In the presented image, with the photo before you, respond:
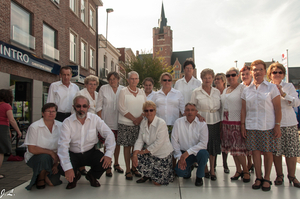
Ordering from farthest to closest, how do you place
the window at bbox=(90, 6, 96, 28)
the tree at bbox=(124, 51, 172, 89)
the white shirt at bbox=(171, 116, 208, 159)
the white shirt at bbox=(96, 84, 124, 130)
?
the tree at bbox=(124, 51, 172, 89)
the window at bbox=(90, 6, 96, 28)
the white shirt at bbox=(96, 84, 124, 130)
the white shirt at bbox=(171, 116, 208, 159)

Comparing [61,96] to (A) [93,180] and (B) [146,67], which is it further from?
(B) [146,67]

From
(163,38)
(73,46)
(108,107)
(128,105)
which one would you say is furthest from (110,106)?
(163,38)

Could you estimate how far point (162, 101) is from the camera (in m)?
4.13

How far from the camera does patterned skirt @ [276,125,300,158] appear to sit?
11.1 feet

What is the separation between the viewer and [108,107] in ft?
14.1

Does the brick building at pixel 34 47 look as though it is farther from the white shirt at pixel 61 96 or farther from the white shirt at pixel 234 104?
the white shirt at pixel 234 104

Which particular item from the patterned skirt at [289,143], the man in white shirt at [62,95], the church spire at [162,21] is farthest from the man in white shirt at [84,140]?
the church spire at [162,21]

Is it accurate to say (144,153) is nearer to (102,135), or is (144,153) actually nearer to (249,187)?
(102,135)

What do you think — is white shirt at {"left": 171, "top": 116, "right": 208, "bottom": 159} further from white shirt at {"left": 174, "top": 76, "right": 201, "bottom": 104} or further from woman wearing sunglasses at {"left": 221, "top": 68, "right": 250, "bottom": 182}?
white shirt at {"left": 174, "top": 76, "right": 201, "bottom": 104}

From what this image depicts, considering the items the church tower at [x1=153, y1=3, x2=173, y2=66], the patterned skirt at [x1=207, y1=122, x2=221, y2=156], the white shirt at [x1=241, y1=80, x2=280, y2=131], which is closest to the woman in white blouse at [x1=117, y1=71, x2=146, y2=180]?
the patterned skirt at [x1=207, y1=122, x2=221, y2=156]

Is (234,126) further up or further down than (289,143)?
further up

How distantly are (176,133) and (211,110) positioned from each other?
2.66 ft

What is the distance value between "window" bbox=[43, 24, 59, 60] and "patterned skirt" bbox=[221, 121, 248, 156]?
9221 mm

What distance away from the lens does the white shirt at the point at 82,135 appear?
3.27m
